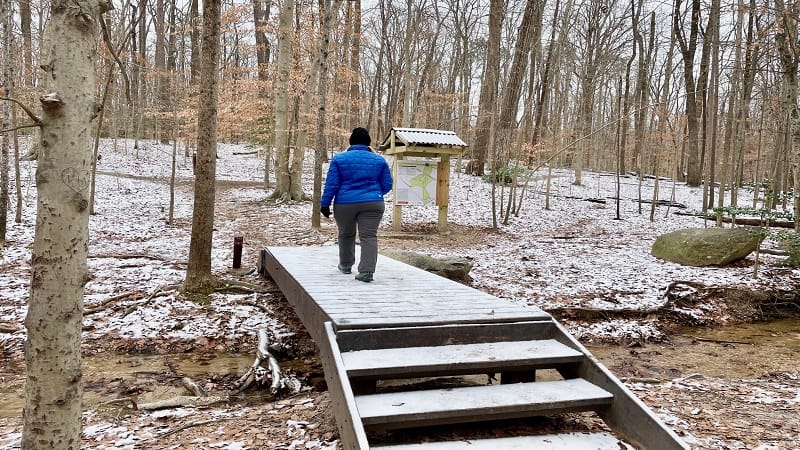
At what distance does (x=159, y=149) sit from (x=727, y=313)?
30594mm

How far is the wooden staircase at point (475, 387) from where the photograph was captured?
10.5 feet

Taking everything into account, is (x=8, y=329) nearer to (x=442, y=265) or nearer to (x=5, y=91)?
(x=5, y=91)

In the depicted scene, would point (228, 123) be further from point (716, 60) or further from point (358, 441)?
point (358, 441)

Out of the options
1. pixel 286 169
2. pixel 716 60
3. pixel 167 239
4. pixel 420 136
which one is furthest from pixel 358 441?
pixel 716 60

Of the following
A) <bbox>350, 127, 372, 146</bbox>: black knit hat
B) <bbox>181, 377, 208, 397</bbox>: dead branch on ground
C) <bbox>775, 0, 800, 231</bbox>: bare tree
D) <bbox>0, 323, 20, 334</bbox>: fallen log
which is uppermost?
<bbox>775, 0, 800, 231</bbox>: bare tree

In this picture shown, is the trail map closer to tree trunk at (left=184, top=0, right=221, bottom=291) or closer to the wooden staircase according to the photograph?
tree trunk at (left=184, top=0, right=221, bottom=291)

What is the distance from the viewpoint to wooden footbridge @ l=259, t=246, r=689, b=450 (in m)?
3.22

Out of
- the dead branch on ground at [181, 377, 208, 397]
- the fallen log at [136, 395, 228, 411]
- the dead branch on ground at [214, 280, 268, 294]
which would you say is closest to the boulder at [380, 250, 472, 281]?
the dead branch on ground at [214, 280, 268, 294]

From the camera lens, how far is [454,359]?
382 centimetres

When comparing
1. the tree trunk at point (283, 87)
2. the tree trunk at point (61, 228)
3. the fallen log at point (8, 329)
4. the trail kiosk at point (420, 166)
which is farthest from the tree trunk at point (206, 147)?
the tree trunk at point (283, 87)

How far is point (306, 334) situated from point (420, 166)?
7.37m

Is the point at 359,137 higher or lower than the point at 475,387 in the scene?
higher

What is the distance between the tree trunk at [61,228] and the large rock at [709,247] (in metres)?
11.3

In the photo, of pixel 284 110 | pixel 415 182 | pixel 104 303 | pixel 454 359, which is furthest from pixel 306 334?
pixel 284 110
